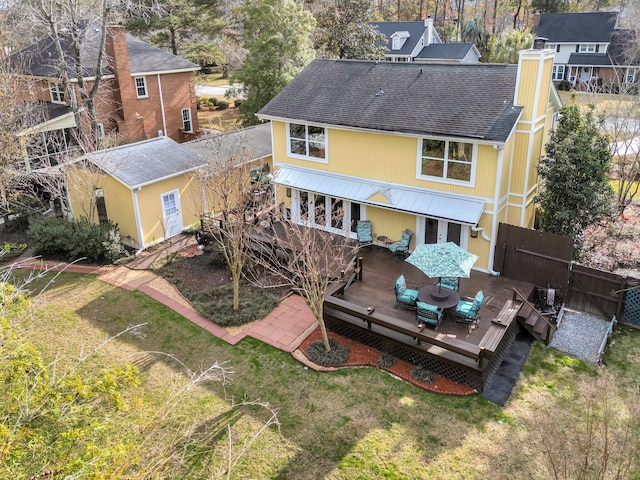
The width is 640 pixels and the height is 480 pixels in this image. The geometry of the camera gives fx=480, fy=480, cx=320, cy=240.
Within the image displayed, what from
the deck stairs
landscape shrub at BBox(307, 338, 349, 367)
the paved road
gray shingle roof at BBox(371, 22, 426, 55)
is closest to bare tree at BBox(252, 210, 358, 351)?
landscape shrub at BBox(307, 338, 349, 367)

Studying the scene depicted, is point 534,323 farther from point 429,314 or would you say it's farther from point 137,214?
point 137,214

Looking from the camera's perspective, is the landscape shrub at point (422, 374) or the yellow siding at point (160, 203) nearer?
the landscape shrub at point (422, 374)

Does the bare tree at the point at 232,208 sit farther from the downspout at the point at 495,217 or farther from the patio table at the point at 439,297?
the downspout at the point at 495,217

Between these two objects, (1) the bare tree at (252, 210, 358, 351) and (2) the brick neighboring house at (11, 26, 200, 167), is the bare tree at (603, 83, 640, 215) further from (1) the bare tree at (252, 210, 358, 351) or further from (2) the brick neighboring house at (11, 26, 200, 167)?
(2) the brick neighboring house at (11, 26, 200, 167)

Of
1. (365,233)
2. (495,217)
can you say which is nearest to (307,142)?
(365,233)

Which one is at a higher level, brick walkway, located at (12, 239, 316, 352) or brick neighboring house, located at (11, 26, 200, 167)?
brick neighboring house, located at (11, 26, 200, 167)

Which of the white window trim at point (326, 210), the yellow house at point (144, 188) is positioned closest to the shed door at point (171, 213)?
the yellow house at point (144, 188)
